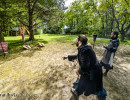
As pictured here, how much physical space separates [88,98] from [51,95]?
4.01 feet

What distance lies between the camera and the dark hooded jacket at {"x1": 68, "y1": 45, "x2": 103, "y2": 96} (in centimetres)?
172

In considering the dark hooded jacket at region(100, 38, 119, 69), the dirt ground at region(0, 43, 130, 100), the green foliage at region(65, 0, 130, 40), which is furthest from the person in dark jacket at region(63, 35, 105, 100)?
the green foliage at region(65, 0, 130, 40)

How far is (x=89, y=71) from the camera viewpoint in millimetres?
1800

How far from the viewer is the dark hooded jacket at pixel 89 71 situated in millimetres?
1716

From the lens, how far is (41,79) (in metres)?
3.46

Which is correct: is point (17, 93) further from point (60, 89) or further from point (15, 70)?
point (15, 70)

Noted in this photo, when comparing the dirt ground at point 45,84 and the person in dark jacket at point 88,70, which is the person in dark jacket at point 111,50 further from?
the person in dark jacket at point 88,70

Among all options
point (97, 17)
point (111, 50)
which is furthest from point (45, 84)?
point (97, 17)

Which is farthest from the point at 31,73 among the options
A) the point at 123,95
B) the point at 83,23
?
the point at 83,23

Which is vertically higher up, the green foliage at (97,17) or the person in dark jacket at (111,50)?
the green foliage at (97,17)

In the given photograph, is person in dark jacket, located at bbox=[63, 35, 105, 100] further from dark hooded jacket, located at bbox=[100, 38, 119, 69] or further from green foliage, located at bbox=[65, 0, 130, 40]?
green foliage, located at bbox=[65, 0, 130, 40]

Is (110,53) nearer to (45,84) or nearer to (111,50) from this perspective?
(111,50)

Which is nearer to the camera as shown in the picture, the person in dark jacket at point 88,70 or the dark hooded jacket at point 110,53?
the person in dark jacket at point 88,70

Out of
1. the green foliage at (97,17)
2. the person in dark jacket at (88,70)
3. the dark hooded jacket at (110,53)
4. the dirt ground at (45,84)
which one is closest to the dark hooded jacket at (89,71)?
the person in dark jacket at (88,70)
